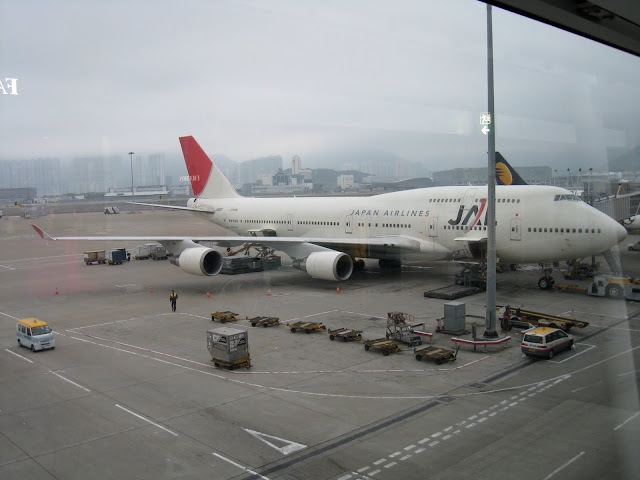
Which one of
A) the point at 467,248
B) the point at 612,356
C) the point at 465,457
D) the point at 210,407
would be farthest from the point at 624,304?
the point at 210,407

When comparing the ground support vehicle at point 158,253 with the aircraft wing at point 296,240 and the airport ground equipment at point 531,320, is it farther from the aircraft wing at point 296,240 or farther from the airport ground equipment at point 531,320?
the airport ground equipment at point 531,320

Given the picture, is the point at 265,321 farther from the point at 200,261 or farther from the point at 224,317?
the point at 200,261

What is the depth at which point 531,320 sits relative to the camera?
49.4 feet

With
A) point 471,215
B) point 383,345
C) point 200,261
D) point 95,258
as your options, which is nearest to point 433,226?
point 471,215

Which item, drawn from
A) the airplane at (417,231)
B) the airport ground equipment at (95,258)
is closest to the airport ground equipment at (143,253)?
the airport ground equipment at (95,258)

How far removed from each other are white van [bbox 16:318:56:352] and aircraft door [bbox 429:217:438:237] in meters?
13.7

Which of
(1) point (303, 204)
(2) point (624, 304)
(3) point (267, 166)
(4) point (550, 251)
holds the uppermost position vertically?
(3) point (267, 166)

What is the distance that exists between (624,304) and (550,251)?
285cm

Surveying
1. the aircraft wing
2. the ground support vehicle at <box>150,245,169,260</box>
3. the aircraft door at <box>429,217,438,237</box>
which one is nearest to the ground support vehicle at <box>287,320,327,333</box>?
the aircraft wing

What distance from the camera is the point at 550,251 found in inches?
738

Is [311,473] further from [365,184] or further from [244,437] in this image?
[365,184]

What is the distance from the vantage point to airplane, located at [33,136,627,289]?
730 inches

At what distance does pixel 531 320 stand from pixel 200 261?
11982 mm

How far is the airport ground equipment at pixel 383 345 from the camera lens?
1251 cm
